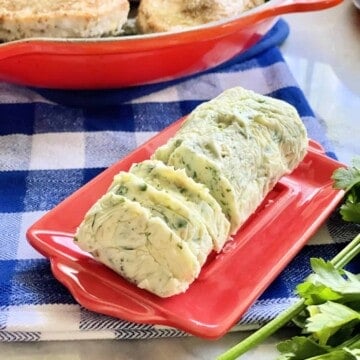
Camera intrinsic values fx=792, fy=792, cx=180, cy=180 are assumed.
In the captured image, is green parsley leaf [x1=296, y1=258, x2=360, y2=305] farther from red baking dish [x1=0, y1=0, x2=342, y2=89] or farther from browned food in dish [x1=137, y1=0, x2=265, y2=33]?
browned food in dish [x1=137, y1=0, x2=265, y2=33]

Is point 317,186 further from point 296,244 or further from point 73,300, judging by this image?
point 73,300

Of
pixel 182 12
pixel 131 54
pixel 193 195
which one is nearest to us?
pixel 193 195

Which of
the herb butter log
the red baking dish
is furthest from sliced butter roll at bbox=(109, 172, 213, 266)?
the red baking dish

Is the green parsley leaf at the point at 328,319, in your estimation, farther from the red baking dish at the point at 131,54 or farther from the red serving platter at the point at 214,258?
the red baking dish at the point at 131,54

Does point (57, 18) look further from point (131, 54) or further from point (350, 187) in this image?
point (350, 187)

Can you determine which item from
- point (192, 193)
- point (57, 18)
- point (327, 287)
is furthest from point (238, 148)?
point (57, 18)

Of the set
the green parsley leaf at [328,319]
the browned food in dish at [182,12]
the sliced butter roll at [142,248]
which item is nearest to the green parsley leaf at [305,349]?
the green parsley leaf at [328,319]

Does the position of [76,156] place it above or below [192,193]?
below
